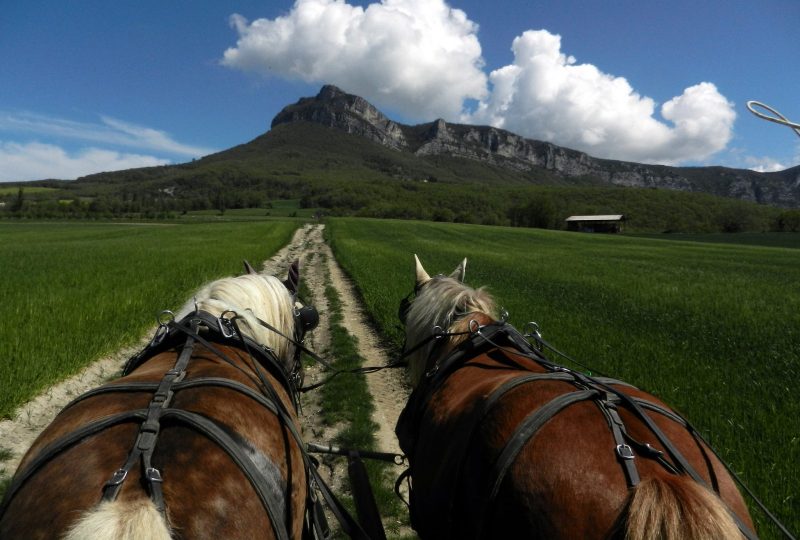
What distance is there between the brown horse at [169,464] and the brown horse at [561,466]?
0.77m

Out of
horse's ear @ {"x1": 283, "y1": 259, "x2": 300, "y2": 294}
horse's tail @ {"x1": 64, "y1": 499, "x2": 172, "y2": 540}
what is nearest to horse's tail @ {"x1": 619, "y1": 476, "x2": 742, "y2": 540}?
horse's tail @ {"x1": 64, "y1": 499, "x2": 172, "y2": 540}

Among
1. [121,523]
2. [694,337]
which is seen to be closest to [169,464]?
[121,523]

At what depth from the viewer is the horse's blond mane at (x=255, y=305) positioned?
10.2 ft

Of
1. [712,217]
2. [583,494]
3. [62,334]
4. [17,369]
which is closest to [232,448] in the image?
[583,494]

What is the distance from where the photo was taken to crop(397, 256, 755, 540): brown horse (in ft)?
5.06

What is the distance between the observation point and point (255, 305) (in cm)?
332

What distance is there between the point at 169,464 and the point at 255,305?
5.79ft

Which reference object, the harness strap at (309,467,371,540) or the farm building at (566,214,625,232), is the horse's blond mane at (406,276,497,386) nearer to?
the harness strap at (309,467,371,540)

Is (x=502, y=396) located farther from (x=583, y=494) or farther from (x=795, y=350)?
(x=795, y=350)

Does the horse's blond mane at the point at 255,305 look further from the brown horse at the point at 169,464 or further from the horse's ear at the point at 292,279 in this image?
the brown horse at the point at 169,464

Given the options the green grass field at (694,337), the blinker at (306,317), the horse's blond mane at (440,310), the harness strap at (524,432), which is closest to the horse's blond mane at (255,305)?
the blinker at (306,317)

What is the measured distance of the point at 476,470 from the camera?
2.01 m

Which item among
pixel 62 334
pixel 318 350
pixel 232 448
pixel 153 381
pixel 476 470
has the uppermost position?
pixel 153 381

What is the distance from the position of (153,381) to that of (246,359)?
711mm
